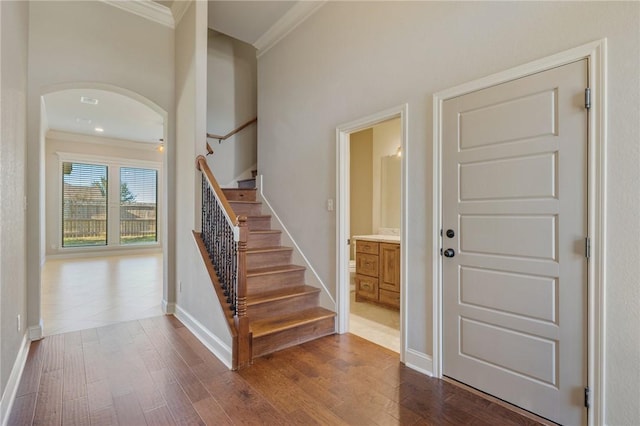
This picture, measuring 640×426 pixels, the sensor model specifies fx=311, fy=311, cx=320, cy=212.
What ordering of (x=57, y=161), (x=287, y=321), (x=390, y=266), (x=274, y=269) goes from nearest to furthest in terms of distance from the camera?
1. (x=287, y=321)
2. (x=274, y=269)
3. (x=390, y=266)
4. (x=57, y=161)

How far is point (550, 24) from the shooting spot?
5.97 feet

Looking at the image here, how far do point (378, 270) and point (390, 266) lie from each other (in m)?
0.23

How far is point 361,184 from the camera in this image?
5.44m

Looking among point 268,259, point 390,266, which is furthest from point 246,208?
point 390,266

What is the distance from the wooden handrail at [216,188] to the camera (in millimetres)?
2590

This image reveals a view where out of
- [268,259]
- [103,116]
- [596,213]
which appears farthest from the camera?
[103,116]

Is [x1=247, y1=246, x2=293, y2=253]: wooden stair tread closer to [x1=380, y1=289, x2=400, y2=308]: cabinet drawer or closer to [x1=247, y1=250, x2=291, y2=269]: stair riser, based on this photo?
[x1=247, y1=250, x2=291, y2=269]: stair riser

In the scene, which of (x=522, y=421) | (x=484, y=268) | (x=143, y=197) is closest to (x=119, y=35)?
(x=484, y=268)

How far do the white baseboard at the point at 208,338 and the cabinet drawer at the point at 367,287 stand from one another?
2.18m

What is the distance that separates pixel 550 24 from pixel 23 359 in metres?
4.43

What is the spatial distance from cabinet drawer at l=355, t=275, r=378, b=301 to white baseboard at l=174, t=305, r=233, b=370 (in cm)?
218

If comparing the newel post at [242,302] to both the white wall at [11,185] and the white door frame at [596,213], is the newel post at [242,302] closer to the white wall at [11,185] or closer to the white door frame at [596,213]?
the white wall at [11,185]

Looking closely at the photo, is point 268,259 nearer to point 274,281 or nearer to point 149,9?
point 274,281

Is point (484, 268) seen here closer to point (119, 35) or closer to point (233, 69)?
point (119, 35)
